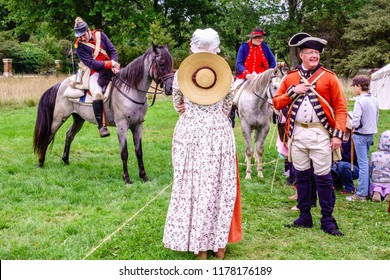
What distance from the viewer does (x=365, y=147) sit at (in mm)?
7160

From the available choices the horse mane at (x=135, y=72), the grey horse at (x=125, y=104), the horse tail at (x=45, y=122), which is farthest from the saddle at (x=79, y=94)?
the horse tail at (x=45, y=122)

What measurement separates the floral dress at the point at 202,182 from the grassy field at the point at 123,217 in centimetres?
29

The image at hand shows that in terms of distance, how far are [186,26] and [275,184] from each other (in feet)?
88.8

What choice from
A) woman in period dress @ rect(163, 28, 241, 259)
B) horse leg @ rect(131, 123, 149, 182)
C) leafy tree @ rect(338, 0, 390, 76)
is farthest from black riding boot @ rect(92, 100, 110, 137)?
leafy tree @ rect(338, 0, 390, 76)

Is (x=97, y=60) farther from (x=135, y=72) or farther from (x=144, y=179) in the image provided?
(x=144, y=179)

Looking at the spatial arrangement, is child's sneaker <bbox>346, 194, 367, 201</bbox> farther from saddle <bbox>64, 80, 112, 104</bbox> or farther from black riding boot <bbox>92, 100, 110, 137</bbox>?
saddle <bbox>64, 80, 112, 104</bbox>

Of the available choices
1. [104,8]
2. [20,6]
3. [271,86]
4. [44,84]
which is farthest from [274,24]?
[271,86]

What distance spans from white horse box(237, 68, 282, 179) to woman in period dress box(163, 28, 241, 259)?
378 cm

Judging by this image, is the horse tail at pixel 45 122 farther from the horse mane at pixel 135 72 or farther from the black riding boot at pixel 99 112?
the horse mane at pixel 135 72

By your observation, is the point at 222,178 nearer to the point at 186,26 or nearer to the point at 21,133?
the point at 21,133

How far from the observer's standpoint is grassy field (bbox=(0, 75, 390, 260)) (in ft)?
16.1

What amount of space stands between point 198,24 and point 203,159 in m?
29.2

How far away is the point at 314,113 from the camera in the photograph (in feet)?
17.0

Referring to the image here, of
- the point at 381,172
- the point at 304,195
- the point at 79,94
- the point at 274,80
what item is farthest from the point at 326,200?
the point at 79,94
